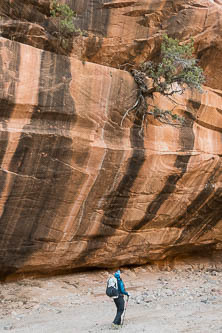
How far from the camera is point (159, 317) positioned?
767 centimetres

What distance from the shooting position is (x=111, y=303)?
9086 mm

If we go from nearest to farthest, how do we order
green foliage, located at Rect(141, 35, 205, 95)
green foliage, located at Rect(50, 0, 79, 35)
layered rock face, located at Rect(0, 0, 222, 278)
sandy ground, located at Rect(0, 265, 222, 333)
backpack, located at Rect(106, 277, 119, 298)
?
backpack, located at Rect(106, 277, 119, 298) → sandy ground, located at Rect(0, 265, 222, 333) → layered rock face, located at Rect(0, 0, 222, 278) → green foliage, located at Rect(50, 0, 79, 35) → green foliage, located at Rect(141, 35, 205, 95)

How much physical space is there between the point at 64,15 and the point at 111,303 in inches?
303

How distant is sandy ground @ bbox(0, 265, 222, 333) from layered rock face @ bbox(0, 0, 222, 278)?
1.76 feet

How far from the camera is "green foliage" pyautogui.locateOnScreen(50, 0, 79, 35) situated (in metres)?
9.46

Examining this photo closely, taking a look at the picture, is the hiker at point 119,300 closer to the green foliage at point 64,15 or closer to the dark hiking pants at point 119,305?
the dark hiking pants at point 119,305

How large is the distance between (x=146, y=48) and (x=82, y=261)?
6.72 m

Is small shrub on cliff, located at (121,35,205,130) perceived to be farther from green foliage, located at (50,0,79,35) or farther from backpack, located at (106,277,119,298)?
backpack, located at (106,277,119,298)

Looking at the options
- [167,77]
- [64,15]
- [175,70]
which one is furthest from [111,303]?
[64,15]

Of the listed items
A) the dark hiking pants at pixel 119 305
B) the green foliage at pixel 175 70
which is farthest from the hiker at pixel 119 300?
the green foliage at pixel 175 70

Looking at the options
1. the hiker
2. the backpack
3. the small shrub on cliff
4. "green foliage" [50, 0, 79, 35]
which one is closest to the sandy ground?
the hiker

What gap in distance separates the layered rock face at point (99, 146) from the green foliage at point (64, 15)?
1.02 ft

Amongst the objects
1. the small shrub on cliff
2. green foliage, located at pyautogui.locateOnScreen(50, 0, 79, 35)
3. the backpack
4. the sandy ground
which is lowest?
the sandy ground

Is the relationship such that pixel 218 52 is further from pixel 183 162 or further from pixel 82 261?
pixel 82 261
